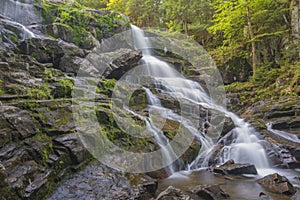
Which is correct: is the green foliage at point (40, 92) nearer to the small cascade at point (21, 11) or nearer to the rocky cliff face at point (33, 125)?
the rocky cliff face at point (33, 125)

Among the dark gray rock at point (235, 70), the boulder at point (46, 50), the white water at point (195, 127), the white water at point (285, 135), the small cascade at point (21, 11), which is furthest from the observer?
the dark gray rock at point (235, 70)

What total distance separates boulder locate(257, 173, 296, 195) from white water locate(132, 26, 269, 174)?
67.0 inches

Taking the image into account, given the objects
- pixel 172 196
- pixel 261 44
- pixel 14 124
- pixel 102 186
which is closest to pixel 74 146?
pixel 102 186

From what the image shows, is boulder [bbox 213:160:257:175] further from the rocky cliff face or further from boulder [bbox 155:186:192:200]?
the rocky cliff face

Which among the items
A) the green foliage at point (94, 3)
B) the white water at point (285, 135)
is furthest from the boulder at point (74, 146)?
the green foliage at point (94, 3)

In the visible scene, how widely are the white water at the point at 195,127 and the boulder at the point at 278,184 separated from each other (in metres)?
1.70

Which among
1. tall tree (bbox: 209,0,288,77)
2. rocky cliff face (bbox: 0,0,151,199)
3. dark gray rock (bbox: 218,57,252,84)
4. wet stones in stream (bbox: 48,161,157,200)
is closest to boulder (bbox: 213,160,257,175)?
wet stones in stream (bbox: 48,161,157,200)

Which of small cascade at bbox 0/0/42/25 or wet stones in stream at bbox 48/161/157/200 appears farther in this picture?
small cascade at bbox 0/0/42/25

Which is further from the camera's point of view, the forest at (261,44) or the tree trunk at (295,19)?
the tree trunk at (295,19)

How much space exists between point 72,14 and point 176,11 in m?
9.98

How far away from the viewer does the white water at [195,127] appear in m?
7.28

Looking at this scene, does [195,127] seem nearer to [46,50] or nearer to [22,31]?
[46,50]

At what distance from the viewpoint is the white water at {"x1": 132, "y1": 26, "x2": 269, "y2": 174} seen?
7277 millimetres

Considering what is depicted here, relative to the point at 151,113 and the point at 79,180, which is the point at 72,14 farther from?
the point at 79,180
